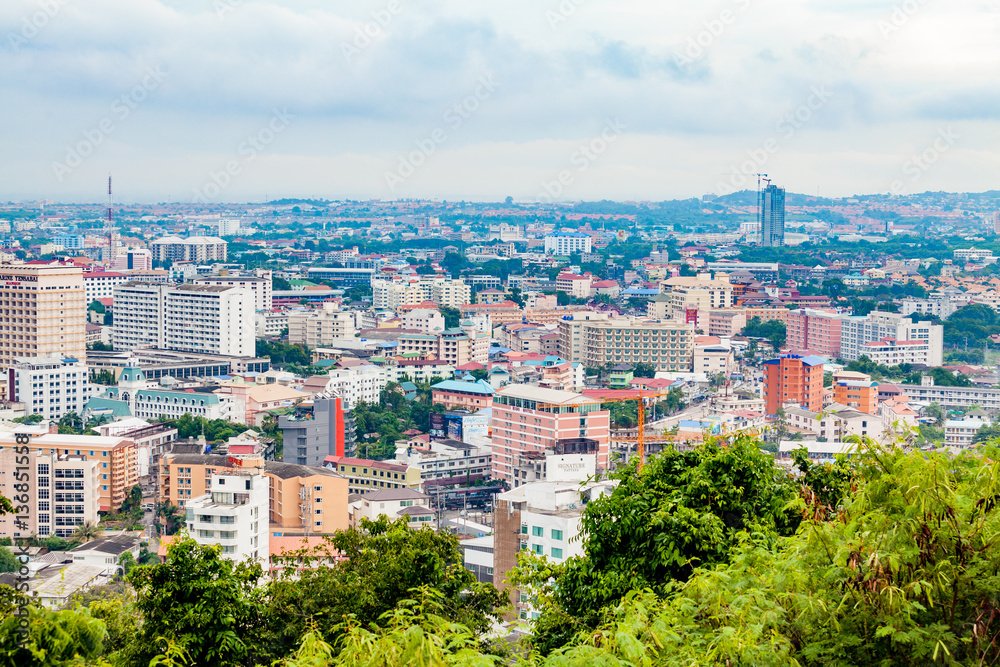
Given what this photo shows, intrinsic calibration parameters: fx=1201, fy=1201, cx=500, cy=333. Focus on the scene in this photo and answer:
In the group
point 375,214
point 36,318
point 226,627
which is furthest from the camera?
point 375,214

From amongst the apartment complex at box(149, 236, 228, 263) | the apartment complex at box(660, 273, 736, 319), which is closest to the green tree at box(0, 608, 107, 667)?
the apartment complex at box(660, 273, 736, 319)

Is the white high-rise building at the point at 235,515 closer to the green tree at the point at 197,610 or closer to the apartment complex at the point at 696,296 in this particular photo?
the green tree at the point at 197,610

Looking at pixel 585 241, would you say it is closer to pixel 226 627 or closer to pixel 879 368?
pixel 879 368

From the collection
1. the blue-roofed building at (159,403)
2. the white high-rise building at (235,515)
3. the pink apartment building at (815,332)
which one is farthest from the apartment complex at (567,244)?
the white high-rise building at (235,515)

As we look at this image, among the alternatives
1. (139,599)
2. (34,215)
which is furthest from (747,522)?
(34,215)

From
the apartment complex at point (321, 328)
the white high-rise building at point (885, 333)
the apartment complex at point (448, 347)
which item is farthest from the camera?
the apartment complex at point (321, 328)

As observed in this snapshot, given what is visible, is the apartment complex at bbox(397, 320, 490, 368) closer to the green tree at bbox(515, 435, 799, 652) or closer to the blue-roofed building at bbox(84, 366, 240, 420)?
the blue-roofed building at bbox(84, 366, 240, 420)

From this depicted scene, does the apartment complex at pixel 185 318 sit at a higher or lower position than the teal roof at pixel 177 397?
higher
